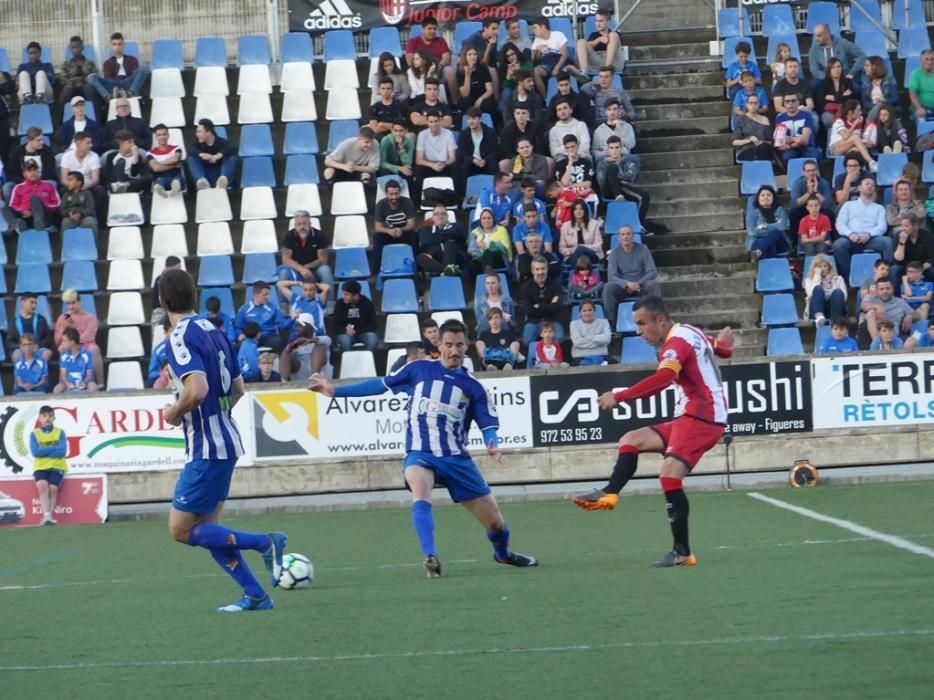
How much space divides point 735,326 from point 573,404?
3.54 m

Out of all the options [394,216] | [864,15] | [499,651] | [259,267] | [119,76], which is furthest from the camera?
[864,15]

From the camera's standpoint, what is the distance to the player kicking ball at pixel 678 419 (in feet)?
34.4

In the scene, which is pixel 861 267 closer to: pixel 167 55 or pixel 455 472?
pixel 455 472

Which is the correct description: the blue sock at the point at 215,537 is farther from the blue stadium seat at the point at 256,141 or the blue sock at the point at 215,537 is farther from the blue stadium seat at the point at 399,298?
the blue stadium seat at the point at 256,141

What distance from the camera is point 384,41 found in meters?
24.0

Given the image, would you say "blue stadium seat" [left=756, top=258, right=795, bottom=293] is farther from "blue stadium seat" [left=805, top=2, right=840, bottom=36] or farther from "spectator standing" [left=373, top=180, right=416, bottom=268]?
"blue stadium seat" [left=805, top=2, right=840, bottom=36]

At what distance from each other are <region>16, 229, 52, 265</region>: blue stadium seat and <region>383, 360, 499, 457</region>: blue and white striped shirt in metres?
12.0

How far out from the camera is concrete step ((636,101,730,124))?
78.0ft

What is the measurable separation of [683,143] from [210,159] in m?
7.06

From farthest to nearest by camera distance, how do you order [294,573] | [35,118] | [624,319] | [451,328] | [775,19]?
[775,19] → [35,118] → [624,319] → [451,328] → [294,573]

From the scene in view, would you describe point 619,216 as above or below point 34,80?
below

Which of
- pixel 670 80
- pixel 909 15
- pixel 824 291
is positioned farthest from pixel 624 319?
pixel 909 15

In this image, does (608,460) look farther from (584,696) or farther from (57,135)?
(584,696)

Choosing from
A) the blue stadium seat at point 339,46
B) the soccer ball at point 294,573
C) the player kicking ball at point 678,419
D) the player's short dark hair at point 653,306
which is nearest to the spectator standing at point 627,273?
the blue stadium seat at point 339,46
